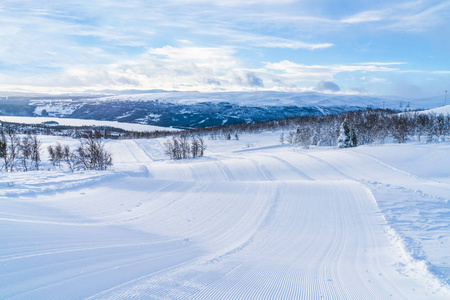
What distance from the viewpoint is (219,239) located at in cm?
797

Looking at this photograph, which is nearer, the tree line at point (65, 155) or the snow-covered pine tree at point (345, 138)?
the tree line at point (65, 155)

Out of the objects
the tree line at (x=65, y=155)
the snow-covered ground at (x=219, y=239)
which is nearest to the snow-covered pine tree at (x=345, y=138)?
the snow-covered ground at (x=219, y=239)

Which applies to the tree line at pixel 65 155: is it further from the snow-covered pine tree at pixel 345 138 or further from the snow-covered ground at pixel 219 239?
the snow-covered pine tree at pixel 345 138

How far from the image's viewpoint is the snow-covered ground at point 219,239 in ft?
14.9

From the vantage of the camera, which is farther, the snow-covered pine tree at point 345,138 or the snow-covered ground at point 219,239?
the snow-covered pine tree at point 345,138

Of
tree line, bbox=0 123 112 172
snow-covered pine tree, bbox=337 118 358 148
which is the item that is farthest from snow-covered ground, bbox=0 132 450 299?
snow-covered pine tree, bbox=337 118 358 148

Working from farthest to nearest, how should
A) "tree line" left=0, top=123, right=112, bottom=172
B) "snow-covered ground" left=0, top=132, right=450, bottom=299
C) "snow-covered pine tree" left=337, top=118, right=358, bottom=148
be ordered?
"snow-covered pine tree" left=337, top=118, right=358, bottom=148 < "tree line" left=0, top=123, right=112, bottom=172 < "snow-covered ground" left=0, top=132, right=450, bottom=299

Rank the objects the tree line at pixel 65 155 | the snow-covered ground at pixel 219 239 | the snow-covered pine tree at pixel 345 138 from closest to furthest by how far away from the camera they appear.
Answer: the snow-covered ground at pixel 219 239, the tree line at pixel 65 155, the snow-covered pine tree at pixel 345 138

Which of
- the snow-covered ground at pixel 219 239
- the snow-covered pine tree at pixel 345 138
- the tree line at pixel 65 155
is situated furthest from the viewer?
the snow-covered pine tree at pixel 345 138

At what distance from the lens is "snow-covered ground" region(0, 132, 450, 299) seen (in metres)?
4.54

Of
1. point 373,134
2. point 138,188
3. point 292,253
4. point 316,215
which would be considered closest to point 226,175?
point 138,188

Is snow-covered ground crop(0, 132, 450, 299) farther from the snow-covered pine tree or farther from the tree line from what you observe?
the snow-covered pine tree

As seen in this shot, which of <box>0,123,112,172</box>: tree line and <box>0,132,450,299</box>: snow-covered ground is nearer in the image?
<box>0,132,450,299</box>: snow-covered ground

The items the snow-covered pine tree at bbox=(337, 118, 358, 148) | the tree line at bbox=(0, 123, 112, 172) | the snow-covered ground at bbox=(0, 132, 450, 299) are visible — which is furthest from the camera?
the snow-covered pine tree at bbox=(337, 118, 358, 148)
